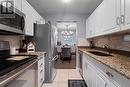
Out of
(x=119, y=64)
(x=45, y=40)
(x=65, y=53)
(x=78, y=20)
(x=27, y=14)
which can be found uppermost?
(x=78, y=20)

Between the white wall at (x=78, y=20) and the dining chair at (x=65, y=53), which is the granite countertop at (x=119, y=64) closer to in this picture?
the white wall at (x=78, y=20)

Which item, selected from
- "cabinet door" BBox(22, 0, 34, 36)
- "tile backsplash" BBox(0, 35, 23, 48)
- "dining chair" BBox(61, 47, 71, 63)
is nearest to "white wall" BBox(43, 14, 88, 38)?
"dining chair" BBox(61, 47, 71, 63)

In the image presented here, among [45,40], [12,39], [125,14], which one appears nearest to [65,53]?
[45,40]

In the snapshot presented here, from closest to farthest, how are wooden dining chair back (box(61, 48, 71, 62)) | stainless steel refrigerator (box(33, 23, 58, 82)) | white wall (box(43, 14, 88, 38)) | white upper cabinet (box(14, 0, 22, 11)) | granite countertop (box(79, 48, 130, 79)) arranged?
granite countertop (box(79, 48, 130, 79))
white upper cabinet (box(14, 0, 22, 11))
stainless steel refrigerator (box(33, 23, 58, 82))
white wall (box(43, 14, 88, 38))
wooden dining chair back (box(61, 48, 71, 62))

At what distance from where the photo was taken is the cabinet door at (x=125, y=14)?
170 centimetres

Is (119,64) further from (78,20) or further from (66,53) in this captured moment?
(66,53)

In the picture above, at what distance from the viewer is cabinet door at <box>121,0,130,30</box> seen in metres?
1.70

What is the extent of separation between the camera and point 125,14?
1.79 meters

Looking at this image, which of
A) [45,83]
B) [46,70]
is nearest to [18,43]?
[46,70]

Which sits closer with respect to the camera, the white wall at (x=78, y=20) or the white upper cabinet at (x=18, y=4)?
the white upper cabinet at (x=18, y=4)

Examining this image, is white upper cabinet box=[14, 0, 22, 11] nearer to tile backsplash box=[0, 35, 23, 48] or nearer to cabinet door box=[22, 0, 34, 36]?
cabinet door box=[22, 0, 34, 36]

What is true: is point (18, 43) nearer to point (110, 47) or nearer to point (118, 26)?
point (110, 47)

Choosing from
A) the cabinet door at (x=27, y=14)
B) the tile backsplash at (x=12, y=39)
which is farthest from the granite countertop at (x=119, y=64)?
the tile backsplash at (x=12, y=39)

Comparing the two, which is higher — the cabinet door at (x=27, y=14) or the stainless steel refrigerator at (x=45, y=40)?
Result: the cabinet door at (x=27, y=14)
